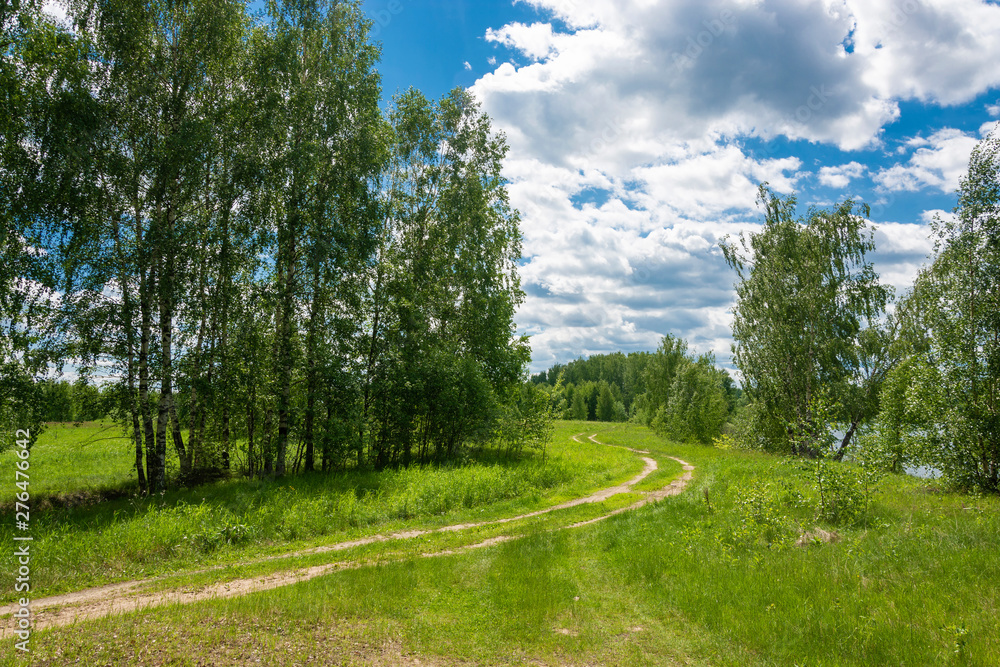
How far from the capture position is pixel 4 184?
12539mm

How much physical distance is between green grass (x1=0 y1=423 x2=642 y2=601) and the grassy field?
354cm

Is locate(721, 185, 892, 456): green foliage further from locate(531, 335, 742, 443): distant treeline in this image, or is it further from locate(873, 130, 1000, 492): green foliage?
locate(873, 130, 1000, 492): green foliage

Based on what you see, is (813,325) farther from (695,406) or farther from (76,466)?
(76,466)

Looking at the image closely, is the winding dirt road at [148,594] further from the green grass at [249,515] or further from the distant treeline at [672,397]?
the distant treeline at [672,397]

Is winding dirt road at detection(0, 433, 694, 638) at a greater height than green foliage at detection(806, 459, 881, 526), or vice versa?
green foliage at detection(806, 459, 881, 526)

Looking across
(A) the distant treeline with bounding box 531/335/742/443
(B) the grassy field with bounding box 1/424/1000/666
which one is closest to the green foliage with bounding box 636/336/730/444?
(A) the distant treeline with bounding box 531/335/742/443

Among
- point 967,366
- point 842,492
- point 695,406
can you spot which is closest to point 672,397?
point 695,406

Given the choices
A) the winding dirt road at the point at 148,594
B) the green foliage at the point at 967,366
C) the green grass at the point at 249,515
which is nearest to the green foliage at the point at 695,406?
the green grass at the point at 249,515

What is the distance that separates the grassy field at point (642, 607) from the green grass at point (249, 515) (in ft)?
11.6

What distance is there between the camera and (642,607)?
7.84 meters

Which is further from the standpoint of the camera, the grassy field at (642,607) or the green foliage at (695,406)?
the green foliage at (695,406)

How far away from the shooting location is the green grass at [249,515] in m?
9.77

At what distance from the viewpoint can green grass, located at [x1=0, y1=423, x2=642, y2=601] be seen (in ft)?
32.0

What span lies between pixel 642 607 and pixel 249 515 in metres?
10.6
